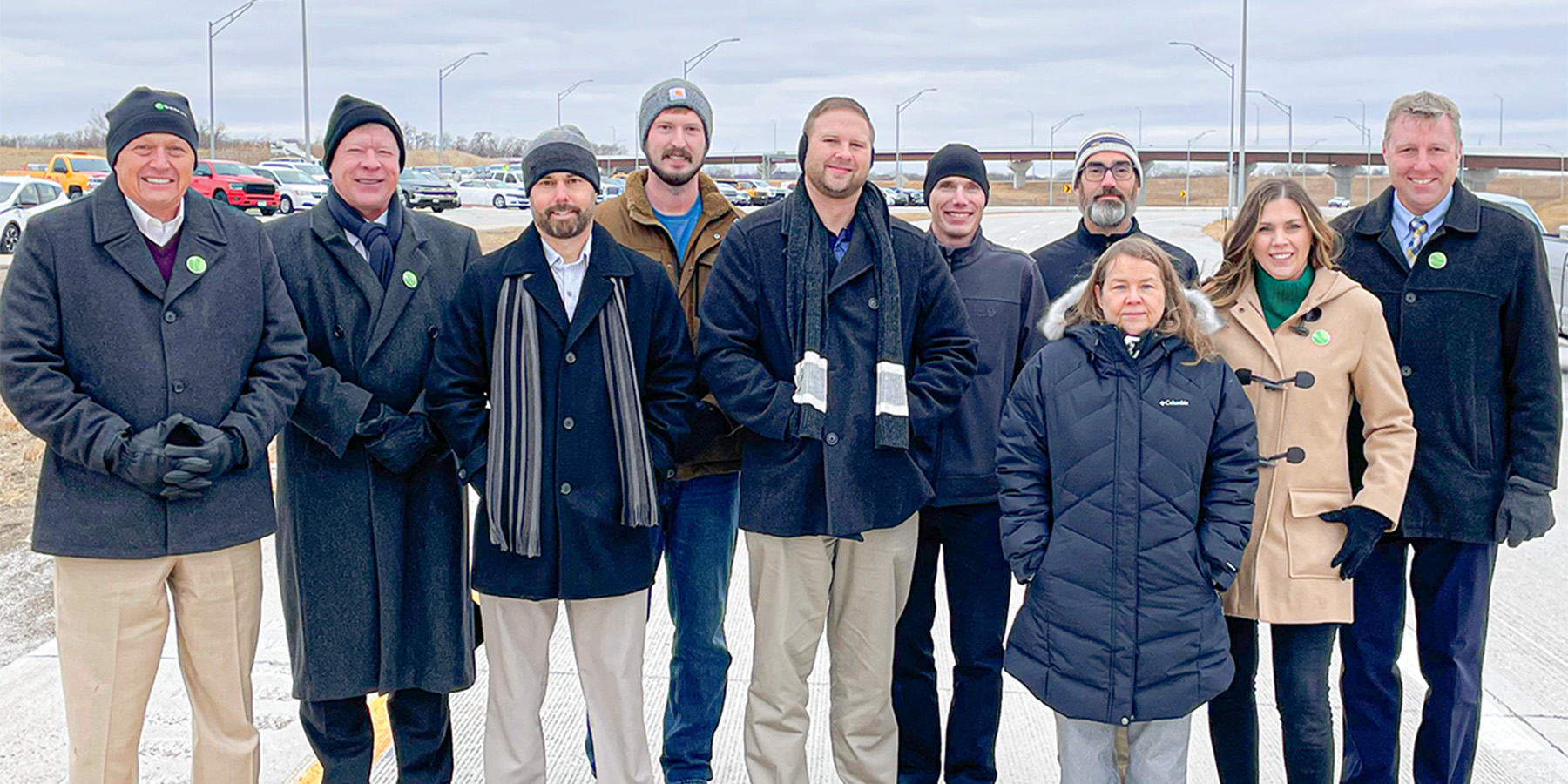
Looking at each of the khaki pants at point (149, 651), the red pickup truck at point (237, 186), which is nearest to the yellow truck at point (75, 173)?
the red pickup truck at point (237, 186)

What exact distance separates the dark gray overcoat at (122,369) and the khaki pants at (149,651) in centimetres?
11

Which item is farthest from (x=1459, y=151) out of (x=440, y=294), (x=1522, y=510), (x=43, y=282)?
(x=43, y=282)

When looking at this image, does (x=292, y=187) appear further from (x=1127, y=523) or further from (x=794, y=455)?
(x=1127, y=523)

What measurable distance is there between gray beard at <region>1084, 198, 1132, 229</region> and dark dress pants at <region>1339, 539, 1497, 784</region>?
145 cm

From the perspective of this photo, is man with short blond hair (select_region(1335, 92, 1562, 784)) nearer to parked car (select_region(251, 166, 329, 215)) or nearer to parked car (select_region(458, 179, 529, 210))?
parked car (select_region(251, 166, 329, 215))

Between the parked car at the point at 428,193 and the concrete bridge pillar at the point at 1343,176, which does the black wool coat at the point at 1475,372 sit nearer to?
the parked car at the point at 428,193

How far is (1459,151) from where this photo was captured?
4.38m

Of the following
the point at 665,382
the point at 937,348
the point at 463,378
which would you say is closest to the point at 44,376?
the point at 463,378

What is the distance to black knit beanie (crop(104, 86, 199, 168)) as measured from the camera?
→ 3.88m

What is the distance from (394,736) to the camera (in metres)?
4.47

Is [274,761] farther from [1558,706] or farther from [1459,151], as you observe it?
[1558,706]

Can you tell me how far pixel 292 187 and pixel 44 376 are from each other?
130 ft

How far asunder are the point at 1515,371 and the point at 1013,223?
51.2 m

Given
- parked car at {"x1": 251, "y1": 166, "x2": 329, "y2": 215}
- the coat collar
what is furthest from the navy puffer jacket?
parked car at {"x1": 251, "y1": 166, "x2": 329, "y2": 215}
